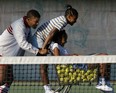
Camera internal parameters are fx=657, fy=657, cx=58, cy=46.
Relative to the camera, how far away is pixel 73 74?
7.14m

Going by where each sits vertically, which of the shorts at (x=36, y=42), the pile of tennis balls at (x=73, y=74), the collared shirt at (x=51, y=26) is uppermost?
the collared shirt at (x=51, y=26)

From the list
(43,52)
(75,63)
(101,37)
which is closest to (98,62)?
(75,63)

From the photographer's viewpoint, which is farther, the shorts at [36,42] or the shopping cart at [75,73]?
the shorts at [36,42]

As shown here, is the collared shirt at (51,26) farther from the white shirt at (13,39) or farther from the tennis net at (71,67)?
the tennis net at (71,67)

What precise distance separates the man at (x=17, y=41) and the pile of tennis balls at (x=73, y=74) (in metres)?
0.28

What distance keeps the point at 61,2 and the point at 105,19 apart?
2.89ft

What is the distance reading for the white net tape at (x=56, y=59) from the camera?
6707 mm

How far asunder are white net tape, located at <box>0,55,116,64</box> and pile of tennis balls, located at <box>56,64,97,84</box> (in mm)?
398

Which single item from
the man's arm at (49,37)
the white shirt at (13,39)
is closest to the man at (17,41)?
the white shirt at (13,39)

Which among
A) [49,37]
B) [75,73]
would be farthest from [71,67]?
[49,37]

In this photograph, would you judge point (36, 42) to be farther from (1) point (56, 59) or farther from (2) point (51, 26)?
(1) point (56, 59)

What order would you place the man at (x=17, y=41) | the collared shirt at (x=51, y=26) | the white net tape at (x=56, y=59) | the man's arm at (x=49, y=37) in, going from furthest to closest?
the collared shirt at (x=51, y=26) → the man's arm at (x=49, y=37) → the man at (x=17, y=41) → the white net tape at (x=56, y=59)

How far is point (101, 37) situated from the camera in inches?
482

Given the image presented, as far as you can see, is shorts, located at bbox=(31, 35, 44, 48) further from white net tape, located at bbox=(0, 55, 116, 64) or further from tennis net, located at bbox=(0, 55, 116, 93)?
white net tape, located at bbox=(0, 55, 116, 64)
